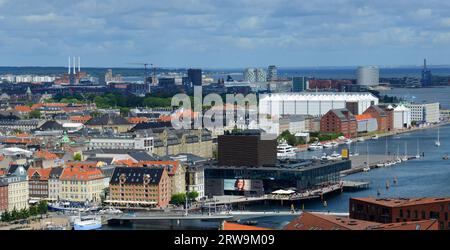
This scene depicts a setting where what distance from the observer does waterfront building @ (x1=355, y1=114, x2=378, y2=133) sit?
74.3 ft

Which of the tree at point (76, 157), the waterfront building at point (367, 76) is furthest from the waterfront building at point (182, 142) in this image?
the waterfront building at point (367, 76)

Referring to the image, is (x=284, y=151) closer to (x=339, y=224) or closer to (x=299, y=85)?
(x=339, y=224)

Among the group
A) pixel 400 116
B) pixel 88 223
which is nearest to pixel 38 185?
pixel 88 223

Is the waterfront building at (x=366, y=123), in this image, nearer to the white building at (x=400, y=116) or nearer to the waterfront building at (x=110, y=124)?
the white building at (x=400, y=116)

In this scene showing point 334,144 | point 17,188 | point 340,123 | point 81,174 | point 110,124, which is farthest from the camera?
point 340,123

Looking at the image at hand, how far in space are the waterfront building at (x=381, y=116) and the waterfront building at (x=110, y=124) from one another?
6346mm

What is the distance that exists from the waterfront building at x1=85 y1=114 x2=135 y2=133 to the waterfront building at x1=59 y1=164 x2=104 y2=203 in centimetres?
793

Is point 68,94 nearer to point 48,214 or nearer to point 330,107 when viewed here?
point 330,107

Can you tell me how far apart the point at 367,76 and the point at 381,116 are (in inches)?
677

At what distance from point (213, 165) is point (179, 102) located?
1472 cm

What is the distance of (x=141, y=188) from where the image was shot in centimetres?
1096

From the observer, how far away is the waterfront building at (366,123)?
2264cm

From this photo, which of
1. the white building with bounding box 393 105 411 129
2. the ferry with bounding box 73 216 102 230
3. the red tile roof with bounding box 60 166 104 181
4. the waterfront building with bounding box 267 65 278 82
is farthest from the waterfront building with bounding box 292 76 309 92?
the ferry with bounding box 73 216 102 230

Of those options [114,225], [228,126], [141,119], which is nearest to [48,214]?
[114,225]
